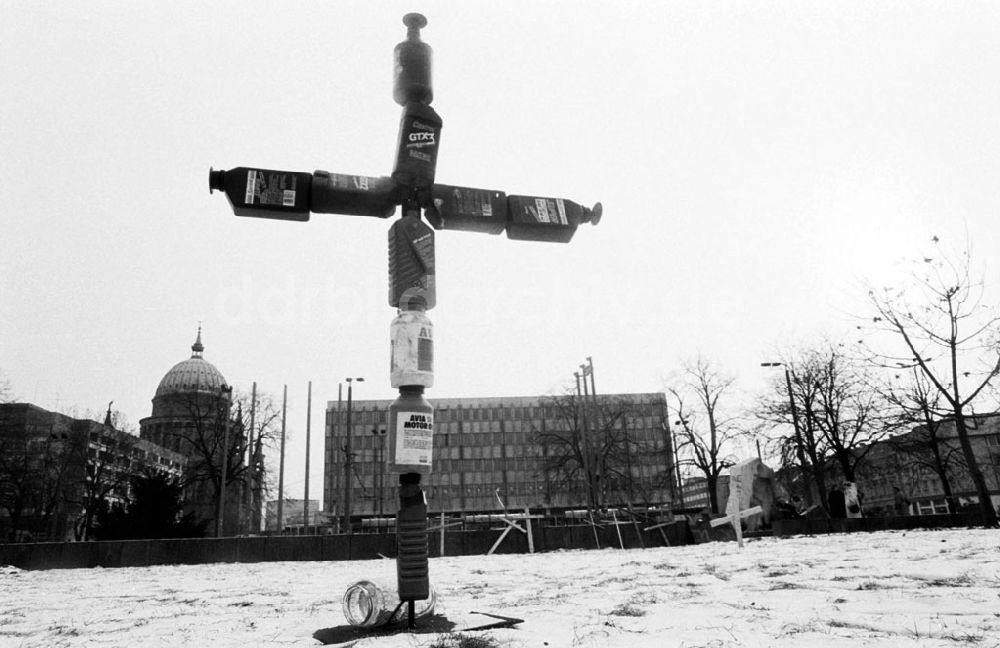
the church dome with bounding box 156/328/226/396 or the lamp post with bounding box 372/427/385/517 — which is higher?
the church dome with bounding box 156/328/226/396

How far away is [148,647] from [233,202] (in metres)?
3.02

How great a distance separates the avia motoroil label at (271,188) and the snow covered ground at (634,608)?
295 centimetres

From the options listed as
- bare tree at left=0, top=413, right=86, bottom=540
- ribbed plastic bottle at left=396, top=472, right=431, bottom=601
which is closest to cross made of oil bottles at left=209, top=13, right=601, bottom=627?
ribbed plastic bottle at left=396, top=472, right=431, bottom=601

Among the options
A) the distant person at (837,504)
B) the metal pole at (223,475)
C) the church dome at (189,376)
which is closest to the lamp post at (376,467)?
the church dome at (189,376)

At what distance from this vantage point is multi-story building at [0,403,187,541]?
1590 inches

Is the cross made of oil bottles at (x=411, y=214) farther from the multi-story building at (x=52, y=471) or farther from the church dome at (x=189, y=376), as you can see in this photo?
the church dome at (x=189, y=376)

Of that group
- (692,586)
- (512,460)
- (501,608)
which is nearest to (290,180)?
(501,608)

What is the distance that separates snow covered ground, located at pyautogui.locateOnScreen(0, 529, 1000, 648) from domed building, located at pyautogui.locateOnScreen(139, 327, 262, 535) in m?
26.3

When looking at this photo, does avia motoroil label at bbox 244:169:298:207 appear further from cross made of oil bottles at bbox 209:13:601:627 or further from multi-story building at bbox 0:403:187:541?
multi-story building at bbox 0:403:187:541

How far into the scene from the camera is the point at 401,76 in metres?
5.22

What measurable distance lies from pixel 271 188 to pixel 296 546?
14.6 m

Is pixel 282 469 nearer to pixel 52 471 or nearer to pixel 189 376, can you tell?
pixel 52 471

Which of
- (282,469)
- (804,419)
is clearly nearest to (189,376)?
(282,469)

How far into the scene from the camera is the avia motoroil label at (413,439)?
449 cm
